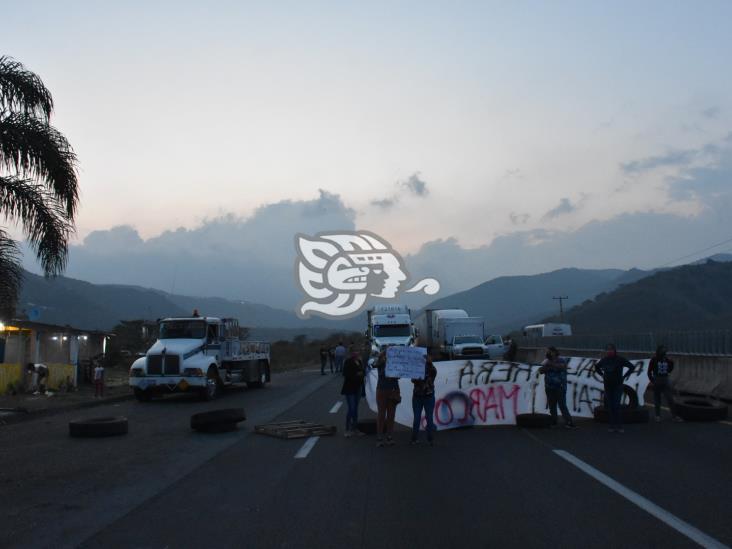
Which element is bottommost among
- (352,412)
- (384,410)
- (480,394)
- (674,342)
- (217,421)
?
(217,421)

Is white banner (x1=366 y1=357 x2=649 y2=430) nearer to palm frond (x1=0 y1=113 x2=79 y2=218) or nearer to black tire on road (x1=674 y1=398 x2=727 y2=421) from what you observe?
black tire on road (x1=674 y1=398 x2=727 y2=421)

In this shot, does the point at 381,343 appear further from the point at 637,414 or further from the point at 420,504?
the point at 420,504

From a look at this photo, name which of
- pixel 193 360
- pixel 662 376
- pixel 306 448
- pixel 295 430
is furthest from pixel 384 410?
pixel 193 360

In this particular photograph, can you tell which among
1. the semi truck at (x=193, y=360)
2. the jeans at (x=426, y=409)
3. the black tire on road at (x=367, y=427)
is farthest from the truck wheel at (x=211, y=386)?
the jeans at (x=426, y=409)

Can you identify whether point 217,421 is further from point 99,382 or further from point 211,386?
point 99,382

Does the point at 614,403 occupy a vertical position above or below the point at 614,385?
below

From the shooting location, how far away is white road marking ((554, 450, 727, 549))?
6.41 metres

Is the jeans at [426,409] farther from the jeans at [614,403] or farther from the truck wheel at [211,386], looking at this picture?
the truck wheel at [211,386]

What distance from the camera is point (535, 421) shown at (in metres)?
14.8

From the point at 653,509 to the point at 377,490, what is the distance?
125 inches

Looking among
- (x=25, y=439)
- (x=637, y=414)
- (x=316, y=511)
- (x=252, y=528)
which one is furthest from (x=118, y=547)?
(x=637, y=414)

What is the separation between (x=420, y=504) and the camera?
26.5 feet

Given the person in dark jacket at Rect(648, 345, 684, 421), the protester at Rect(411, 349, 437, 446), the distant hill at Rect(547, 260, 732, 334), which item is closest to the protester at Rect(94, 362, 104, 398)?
the protester at Rect(411, 349, 437, 446)

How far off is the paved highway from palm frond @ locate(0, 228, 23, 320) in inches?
113
